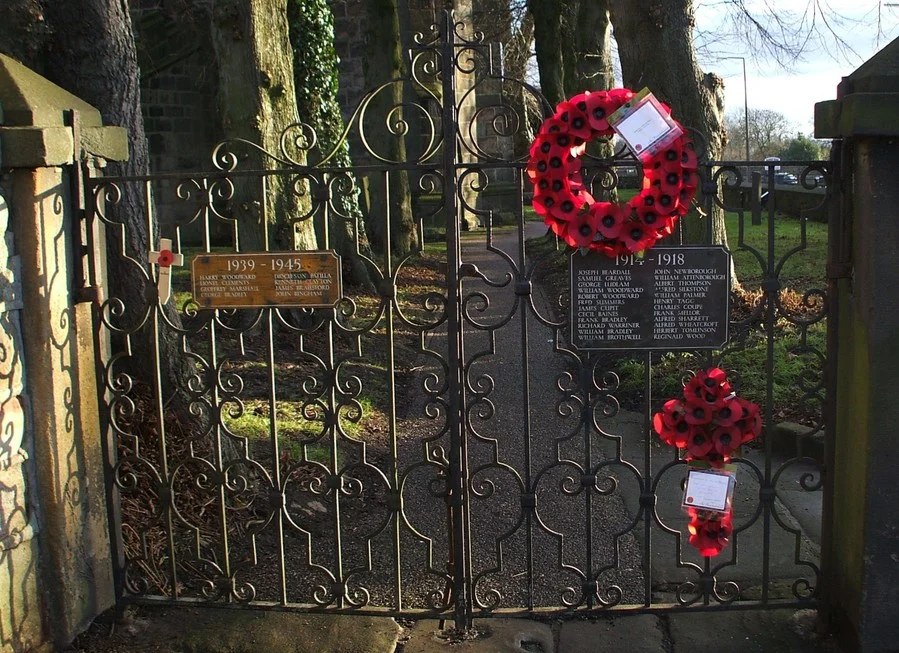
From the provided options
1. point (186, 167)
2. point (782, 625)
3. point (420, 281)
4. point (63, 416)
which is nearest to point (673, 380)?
point (782, 625)

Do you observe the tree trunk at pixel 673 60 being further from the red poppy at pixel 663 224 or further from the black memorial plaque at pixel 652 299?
the red poppy at pixel 663 224

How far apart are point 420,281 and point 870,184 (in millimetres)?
10576

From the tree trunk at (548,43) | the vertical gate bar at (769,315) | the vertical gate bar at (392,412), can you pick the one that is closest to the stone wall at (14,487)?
the vertical gate bar at (392,412)

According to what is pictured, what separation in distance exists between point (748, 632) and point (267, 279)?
2.63 metres

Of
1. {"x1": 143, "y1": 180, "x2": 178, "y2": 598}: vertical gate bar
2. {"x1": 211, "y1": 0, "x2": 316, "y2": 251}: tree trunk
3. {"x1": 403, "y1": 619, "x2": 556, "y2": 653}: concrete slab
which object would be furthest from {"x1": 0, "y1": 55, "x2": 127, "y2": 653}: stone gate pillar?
{"x1": 211, "y1": 0, "x2": 316, "y2": 251}: tree trunk

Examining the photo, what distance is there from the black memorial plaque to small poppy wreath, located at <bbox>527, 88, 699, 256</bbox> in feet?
0.42

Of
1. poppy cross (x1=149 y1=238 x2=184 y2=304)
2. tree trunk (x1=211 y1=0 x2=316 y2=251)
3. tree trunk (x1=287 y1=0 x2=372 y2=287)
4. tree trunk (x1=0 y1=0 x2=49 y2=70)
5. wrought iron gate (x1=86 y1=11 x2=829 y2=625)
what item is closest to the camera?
wrought iron gate (x1=86 y1=11 x2=829 y2=625)

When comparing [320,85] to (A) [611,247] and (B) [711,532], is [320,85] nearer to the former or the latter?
(A) [611,247]

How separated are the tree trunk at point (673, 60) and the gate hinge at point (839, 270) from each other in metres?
5.28

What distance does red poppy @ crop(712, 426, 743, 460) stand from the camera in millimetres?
4023

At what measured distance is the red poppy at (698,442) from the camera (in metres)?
4.06

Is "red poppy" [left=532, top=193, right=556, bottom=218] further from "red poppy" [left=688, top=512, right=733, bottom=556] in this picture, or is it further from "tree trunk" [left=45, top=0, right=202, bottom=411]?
"tree trunk" [left=45, top=0, right=202, bottom=411]

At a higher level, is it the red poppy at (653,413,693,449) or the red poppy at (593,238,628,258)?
the red poppy at (593,238,628,258)

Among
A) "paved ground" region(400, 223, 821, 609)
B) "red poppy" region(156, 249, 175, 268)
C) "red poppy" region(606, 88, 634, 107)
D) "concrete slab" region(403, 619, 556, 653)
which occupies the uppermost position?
"red poppy" region(606, 88, 634, 107)
